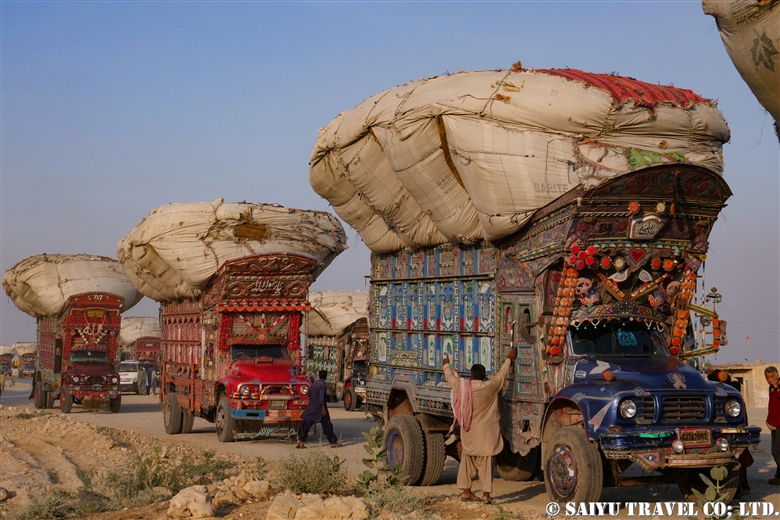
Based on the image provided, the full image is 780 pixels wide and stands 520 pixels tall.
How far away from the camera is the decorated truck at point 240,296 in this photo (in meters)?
18.8

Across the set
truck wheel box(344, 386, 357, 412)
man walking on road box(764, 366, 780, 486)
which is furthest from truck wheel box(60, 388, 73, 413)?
man walking on road box(764, 366, 780, 486)

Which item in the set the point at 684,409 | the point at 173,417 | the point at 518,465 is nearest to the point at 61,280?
the point at 173,417

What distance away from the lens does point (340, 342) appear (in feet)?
112

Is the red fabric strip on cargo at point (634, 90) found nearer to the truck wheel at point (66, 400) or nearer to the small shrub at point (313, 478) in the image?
the small shrub at point (313, 478)

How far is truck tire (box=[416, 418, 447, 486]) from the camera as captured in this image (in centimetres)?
1234

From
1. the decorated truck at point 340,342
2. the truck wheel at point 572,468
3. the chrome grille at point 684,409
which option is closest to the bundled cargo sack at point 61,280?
the decorated truck at point 340,342

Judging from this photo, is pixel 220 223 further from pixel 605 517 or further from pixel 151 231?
pixel 605 517

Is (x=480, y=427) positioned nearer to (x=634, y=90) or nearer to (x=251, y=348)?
(x=634, y=90)

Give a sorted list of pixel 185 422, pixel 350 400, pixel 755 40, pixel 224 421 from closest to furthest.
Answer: pixel 755 40
pixel 224 421
pixel 185 422
pixel 350 400

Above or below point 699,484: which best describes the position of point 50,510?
below

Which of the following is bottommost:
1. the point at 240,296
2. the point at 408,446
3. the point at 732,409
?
the point at 408,446

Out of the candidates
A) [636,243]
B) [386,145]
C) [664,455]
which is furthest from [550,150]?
[664,455]

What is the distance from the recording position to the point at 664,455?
8.97m

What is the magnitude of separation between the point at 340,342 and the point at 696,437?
2568 cm
